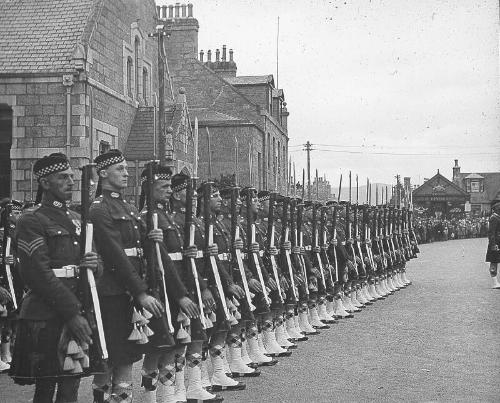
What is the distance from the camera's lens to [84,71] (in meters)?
19.0

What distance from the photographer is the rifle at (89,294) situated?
5.18 meters

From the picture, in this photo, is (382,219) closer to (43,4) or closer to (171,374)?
(43,4)

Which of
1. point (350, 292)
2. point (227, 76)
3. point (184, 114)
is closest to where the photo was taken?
point (350, 292)

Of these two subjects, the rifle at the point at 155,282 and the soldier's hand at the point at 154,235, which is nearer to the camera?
the rifle at the point at 155,282

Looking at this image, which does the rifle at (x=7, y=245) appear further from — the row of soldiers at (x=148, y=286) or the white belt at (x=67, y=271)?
the white belt at (x=67, y=271)

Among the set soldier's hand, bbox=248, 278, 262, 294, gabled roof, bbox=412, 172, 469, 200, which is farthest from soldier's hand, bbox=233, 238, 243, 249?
gabled roof, bbox=412, 172, 469, 200

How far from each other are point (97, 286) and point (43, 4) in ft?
55.1

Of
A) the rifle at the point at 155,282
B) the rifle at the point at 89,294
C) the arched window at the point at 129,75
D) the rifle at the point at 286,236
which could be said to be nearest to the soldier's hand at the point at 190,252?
the rifle at the point at 155,282

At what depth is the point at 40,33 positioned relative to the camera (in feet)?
64.6

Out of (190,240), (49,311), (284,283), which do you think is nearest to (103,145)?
(284,283)

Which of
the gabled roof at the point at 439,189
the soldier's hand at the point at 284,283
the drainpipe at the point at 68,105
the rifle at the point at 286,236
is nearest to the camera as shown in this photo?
the soldier's hand at the point at 284,283

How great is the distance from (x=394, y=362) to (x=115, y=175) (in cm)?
467

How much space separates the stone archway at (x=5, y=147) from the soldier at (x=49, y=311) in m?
15.2

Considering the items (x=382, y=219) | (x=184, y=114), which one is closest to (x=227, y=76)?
(x=184, y=114)
